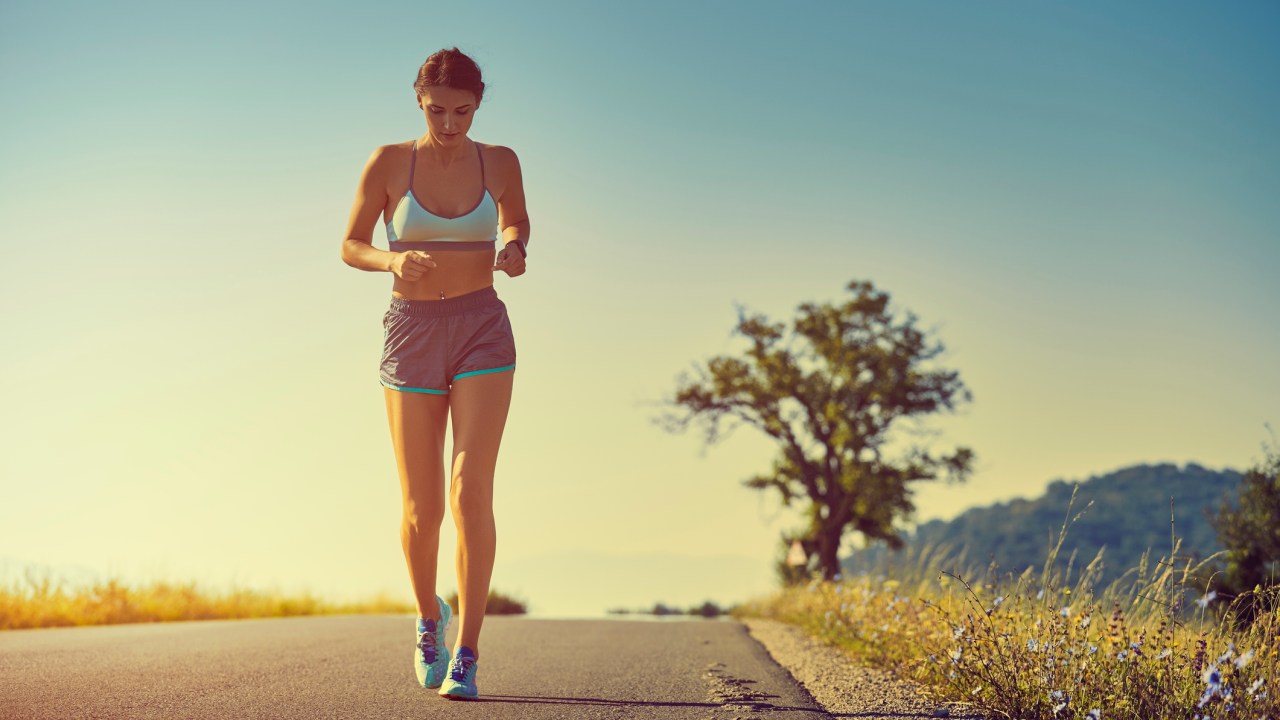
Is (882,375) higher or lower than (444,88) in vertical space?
higher

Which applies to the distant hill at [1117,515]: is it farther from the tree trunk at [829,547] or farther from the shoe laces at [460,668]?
the shoe laces at [460,668]

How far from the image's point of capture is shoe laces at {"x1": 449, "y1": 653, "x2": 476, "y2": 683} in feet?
15.4

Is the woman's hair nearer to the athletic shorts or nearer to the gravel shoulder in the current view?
the athletic shorts

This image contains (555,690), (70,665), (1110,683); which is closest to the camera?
(1110,683)

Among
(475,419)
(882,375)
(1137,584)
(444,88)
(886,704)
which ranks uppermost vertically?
(882,375)

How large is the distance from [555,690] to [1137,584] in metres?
3.43

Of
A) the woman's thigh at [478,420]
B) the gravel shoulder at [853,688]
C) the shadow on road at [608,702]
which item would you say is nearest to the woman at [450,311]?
the woman's thigh at [478,420]

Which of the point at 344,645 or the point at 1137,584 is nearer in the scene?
the point at 1137,584

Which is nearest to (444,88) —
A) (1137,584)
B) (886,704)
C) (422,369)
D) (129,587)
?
(422,369)

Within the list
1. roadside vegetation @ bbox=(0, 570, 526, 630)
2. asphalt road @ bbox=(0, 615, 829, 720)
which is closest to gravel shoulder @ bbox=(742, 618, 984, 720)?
asphalt road @ bbox=(0, 615, 829, 720)

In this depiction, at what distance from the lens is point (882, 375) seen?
92.3 feet

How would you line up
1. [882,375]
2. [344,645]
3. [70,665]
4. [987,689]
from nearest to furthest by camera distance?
[987,689] < [70,665] < [344,645] < [882,375]

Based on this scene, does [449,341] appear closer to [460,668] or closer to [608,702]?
[460,668]

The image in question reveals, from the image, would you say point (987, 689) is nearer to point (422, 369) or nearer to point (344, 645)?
point (422, 369)
